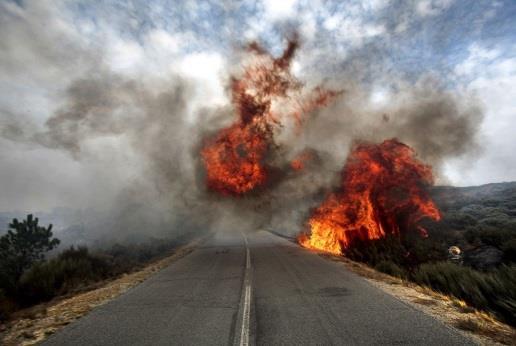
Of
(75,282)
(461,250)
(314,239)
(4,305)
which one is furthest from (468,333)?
(314,239)

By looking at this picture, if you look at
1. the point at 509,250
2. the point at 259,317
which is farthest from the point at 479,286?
the point at 509,250

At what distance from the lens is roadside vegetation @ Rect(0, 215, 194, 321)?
11438mm

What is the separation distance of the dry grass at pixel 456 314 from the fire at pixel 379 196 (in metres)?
10.6

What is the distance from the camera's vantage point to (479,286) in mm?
8977

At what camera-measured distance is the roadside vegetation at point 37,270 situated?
450 inches

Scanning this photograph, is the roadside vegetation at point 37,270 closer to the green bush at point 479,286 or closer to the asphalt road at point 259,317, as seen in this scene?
the asphalt road at point 259,317

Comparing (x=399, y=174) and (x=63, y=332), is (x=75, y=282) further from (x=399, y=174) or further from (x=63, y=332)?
(x=399, y=174)

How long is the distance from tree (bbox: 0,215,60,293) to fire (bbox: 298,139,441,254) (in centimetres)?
1966

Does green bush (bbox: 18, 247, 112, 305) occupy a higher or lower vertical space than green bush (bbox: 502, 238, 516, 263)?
lower

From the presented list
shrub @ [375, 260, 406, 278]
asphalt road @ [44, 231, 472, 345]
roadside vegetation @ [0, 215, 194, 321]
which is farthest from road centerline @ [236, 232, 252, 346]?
roadside vegetation @ [0, 215, 194, 321]

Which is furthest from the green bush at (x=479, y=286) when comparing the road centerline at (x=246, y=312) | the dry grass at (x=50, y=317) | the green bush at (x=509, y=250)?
the dry grass at (x=50, y=317)

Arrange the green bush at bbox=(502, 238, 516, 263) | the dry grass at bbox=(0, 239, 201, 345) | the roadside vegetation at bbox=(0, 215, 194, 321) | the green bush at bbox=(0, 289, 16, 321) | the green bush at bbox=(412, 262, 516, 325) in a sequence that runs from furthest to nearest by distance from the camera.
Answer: the green bush at bbox=(502, 238, 516, 263), the roadside vegetation at bbox=(0, 215, 194, 321), the green bush at bbox=(0, 289, 16, 321), the green bush at bbox=(412, 262, 516, 325), the dry grass at bbox=(0, 239, 201, 345)

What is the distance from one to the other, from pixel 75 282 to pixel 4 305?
3.96 m

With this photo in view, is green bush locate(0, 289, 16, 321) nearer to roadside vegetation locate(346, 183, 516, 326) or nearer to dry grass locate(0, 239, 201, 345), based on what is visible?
dry grass locate(0, 239, 201, 345)
